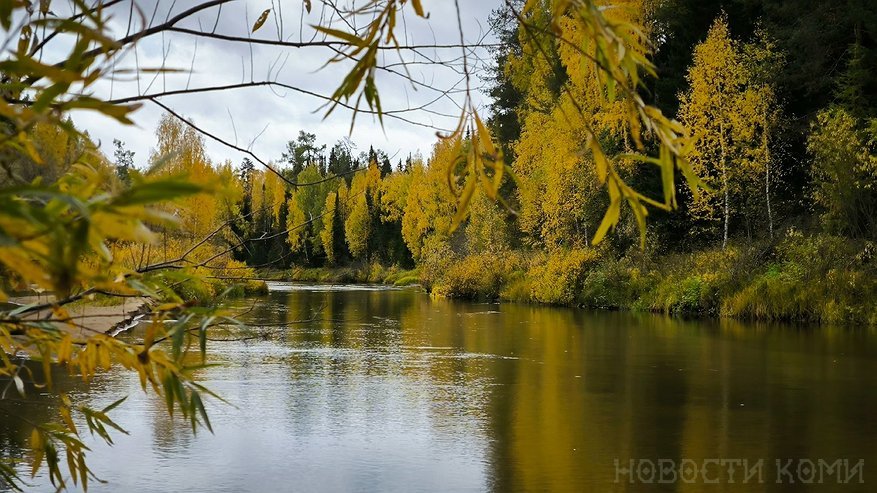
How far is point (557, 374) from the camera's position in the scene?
872cm

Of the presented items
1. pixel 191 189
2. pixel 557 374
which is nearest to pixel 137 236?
pixel 191 189

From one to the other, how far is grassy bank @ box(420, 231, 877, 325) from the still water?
2870 millimetres

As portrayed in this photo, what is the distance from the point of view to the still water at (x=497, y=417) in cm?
486

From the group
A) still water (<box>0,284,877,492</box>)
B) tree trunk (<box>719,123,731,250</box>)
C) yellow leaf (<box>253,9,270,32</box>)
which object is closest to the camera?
yellow leaf (<box>253,9,270,32</box>)

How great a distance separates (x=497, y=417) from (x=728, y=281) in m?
11.2

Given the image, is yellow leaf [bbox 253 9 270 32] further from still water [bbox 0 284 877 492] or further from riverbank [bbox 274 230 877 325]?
riverbank [bbox 274 230 877 325]

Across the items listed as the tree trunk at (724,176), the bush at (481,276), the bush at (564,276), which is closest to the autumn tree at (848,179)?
the tree trunk at (724,176)

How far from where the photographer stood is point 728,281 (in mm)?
16375

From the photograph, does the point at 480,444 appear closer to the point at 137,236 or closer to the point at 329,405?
the point at 329,405

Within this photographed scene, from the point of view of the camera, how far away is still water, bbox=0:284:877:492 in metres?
4.86

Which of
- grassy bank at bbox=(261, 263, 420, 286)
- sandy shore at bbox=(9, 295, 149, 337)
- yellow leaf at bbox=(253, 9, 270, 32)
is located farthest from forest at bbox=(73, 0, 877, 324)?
grassy bank at bbox=(261, 263, 420, 286)

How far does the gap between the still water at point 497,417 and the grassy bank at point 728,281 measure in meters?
2.87

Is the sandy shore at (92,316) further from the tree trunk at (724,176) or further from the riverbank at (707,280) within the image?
the tree trunk at (724,176)

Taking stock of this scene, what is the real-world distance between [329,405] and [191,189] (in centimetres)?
638
